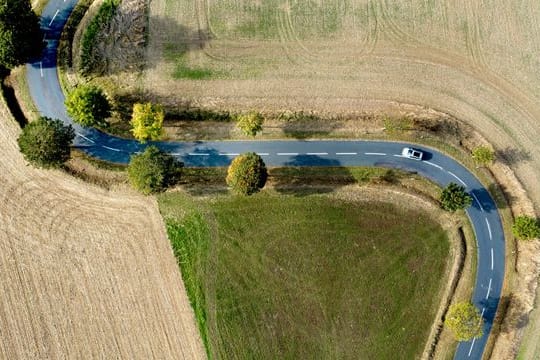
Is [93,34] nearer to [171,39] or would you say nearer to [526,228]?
[171,39]

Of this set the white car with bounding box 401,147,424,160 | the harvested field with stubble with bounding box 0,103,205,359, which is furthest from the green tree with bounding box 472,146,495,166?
the harvested field with stubble with bounding box 0,103,205,359

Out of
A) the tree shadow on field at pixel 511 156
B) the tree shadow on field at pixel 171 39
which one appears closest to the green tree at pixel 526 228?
the tree shadow on field at pixel 511 156

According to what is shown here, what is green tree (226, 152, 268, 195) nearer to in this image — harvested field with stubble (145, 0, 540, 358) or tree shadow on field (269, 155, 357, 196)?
tree shadow on field (269, 155, 357, 196)

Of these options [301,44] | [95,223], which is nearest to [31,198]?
[95,223]

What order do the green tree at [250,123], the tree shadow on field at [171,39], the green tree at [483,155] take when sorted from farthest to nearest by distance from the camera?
the tree shadow on field at [171,39]
the green tree at [483,155]
the green tree at [250,123]

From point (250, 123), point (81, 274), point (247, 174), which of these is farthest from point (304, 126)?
point (81, 274)

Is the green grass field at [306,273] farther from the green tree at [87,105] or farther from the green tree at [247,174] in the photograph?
the green tree at [87,105]
